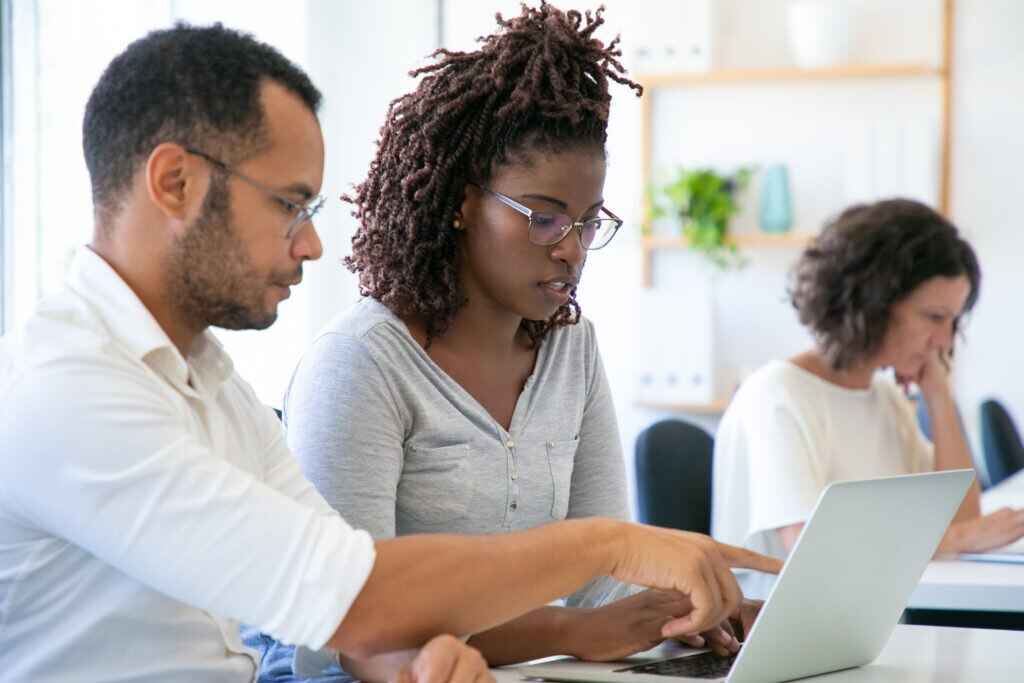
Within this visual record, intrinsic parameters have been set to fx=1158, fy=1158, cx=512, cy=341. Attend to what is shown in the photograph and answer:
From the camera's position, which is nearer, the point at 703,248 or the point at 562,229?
the point at 562,229

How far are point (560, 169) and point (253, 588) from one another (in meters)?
0.77

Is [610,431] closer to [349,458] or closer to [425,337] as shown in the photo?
[425,337]

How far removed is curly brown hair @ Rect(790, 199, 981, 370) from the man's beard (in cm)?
162

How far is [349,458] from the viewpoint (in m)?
1.38

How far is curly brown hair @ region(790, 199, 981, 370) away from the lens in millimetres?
→ 2428

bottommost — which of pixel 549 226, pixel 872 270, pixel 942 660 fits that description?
pixel 942 660

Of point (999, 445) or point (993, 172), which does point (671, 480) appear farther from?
point (993, 172)

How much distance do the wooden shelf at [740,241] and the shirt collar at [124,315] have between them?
132 inches

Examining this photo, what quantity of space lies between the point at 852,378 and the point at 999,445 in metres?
1.61

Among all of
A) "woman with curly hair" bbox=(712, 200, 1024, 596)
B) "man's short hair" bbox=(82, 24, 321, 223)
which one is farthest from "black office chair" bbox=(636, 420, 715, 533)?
"man's short hair" bbox=(82, 24, 321, 223)

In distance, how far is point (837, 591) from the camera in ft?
3.73

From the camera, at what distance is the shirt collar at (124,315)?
3.37 feet

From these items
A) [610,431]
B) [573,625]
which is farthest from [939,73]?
[573,625]

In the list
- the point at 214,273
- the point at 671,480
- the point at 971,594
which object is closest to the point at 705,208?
the point at 671,480
